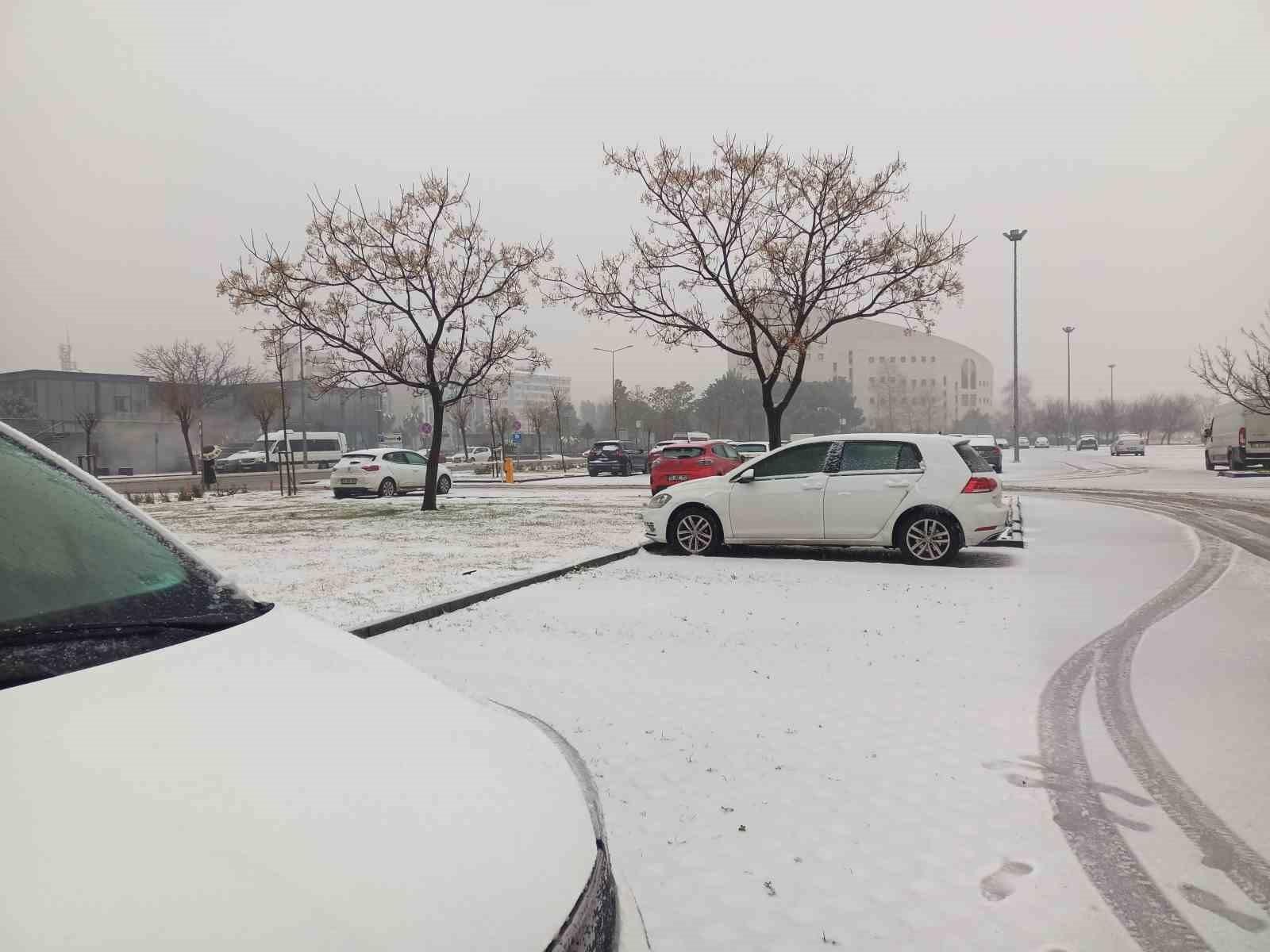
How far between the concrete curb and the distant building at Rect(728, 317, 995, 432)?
98603mm

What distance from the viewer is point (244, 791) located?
1287 mm

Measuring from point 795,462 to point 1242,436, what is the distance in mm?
25445

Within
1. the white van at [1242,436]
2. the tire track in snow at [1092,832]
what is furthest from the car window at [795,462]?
the white van at [1242,436]

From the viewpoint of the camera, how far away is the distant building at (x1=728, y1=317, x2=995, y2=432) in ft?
375

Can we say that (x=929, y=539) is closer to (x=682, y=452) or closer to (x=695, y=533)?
(x=695, y=533)

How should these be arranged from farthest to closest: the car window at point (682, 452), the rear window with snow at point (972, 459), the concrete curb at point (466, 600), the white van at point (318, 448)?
the white van at point (318, 448) < the car window at point (682, 452) < the rear window with snow at point (972, 459) < the concrete curb at point (466, 600)

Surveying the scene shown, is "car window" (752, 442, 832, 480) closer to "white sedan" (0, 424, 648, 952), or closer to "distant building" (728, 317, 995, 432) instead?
"white sedan" (0, 424, 648, 952)

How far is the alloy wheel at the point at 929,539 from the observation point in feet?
32.7

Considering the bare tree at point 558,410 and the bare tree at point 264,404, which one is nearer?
the bare tree at point 264,404

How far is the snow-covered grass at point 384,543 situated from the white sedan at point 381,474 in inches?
51.6

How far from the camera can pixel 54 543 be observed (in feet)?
6.18

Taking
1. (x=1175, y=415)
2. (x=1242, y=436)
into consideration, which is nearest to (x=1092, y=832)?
(x=1242, y=436)

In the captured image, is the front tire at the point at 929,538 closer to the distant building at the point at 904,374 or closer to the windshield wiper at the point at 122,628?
the windshield wiper at the point at 122,628

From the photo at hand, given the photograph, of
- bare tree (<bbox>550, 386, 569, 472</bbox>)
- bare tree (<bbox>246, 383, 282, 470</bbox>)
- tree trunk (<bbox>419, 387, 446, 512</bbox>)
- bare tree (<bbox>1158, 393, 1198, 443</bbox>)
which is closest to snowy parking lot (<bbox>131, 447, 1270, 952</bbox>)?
tree trunk (<bbox>419, 387, 446, 512</bbox>)
